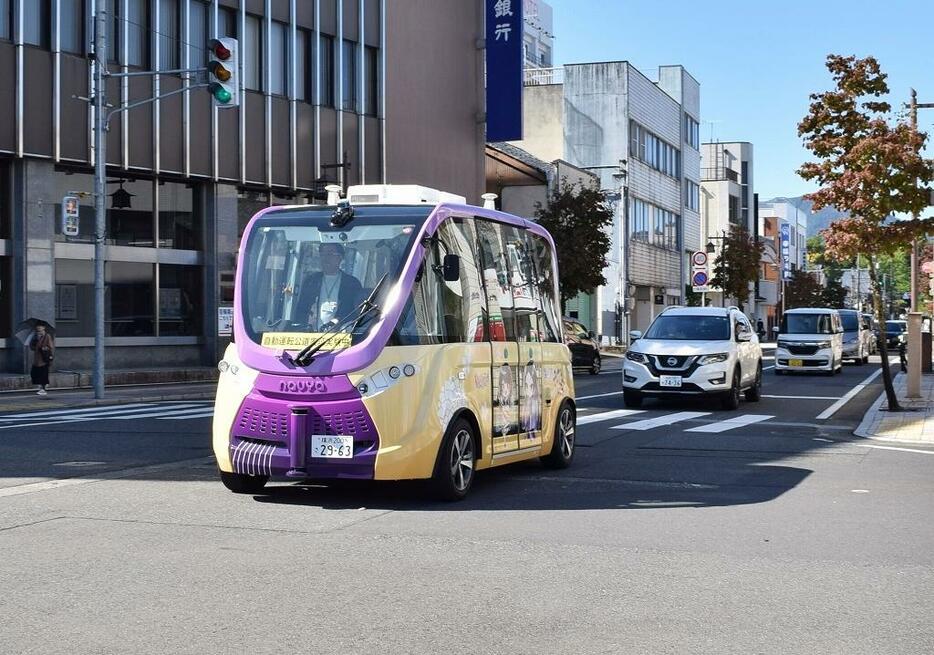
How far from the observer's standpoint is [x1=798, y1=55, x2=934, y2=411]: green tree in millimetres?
21969

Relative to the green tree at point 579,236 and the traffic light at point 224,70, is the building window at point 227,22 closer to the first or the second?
the traffic light at point 224,70

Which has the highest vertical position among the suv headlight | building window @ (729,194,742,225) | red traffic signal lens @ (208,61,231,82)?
building window @ (729,194,742,225)

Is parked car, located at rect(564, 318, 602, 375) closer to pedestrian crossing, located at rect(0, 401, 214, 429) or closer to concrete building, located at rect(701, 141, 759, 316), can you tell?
pedestrian crossing, located at rect(0, 401, 214, 429)

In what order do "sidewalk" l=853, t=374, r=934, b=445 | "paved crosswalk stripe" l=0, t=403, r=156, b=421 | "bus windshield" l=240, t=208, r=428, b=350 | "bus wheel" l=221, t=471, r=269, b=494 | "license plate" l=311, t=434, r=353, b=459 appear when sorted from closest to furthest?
"license plate" l=311, t=434, r=353, b=459 → "bus windshield" l=240, t=208, r=428, b=350 → "bus wheel" l=221, t=471, r=269, b=494 → "sidewalk" l=853, t=374, r=934, b=445 → "paved crosswalk stripe" l=0, t=403, r=156, b=421

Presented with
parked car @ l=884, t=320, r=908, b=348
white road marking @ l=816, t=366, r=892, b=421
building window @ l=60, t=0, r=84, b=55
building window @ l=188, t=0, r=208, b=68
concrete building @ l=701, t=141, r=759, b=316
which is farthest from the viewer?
concrete building @ l=701, t=141, r=759, b=316

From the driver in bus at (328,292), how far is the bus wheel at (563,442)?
345cm

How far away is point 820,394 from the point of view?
94.9 ft

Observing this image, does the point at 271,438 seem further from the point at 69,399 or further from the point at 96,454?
the point at 69,399

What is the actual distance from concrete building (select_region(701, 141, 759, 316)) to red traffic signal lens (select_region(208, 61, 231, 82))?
8562cm

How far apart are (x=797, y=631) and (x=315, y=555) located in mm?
3253

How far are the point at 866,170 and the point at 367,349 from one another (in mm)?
14254

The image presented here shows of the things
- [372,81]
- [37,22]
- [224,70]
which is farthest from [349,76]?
[224,70]

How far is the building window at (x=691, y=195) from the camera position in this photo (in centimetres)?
8188

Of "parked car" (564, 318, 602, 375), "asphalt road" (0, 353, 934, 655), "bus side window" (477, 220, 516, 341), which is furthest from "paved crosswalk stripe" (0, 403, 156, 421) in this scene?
"parked car" (564, 318, 602, 375)
